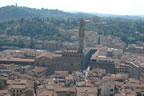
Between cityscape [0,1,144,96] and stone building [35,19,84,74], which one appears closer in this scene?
cityscape [0,1,144,96]

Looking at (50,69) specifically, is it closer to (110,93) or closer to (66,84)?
(66,84)

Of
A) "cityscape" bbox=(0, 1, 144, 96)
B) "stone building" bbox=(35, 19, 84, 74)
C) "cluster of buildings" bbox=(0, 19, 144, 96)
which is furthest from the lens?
"stone building" bbox=(35, 19, 84, 74)

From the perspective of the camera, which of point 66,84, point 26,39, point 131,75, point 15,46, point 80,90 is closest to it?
point 80,90

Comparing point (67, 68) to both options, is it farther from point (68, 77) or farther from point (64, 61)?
point (68, 77)

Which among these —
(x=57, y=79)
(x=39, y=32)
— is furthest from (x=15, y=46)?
(x=57, y=79)

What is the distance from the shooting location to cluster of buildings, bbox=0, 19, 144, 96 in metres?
21.6

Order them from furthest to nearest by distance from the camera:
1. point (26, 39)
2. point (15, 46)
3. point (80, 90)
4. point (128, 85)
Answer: point (26, 39)
point (15, 46)
point (128, 85)
point (80, 90)

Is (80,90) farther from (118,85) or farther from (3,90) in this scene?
(3,90)

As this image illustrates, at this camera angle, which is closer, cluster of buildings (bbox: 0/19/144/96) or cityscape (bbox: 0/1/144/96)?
cluster of buildings (bbox: 0/19/144/96)

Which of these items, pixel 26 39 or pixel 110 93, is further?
pixel 26 39

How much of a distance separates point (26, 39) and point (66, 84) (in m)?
32.0

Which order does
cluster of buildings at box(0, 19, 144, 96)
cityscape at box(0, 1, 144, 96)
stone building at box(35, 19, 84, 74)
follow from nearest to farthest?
1. cluster of buildings at box(0, 19, 144, 96)
2. cityscape at box(0, 1, 144, 96)
3. stone building at box(35, 19, 84, 74)

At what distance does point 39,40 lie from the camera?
182 ft

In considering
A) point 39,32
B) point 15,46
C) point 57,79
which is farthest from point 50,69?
point 39,32
